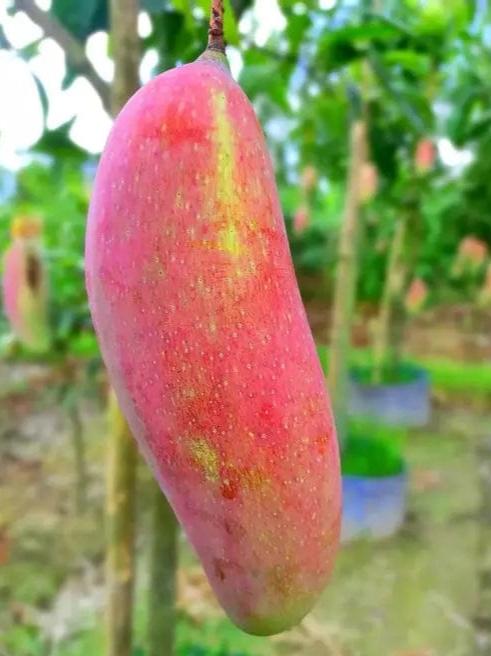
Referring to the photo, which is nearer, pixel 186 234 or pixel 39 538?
pixel 186 234

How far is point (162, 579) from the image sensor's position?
50cm

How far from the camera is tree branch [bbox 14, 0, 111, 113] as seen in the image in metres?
0.41

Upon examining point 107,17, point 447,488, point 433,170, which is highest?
point 107,17

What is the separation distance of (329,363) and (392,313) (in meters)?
0.66

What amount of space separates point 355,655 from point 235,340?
824 mm

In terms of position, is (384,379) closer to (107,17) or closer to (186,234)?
(107,17)

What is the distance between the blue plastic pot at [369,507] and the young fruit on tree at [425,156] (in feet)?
1.59

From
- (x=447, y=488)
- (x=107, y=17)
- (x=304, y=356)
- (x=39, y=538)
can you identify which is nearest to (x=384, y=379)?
(x=447, y=488)

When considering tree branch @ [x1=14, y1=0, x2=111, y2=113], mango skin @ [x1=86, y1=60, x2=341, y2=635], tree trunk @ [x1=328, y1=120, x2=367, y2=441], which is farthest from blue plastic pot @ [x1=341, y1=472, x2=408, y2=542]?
mango skin @ [x1=86, y1=60, x2=341, y2=635]

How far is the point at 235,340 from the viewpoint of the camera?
0.23m

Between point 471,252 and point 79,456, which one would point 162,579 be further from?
point 471,252

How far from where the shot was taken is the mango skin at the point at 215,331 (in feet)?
0.77

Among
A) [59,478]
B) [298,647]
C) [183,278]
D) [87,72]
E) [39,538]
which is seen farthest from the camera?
[59,478]

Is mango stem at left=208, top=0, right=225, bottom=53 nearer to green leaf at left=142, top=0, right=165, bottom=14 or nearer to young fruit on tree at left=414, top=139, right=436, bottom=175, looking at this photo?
green leaf at left=142, top=0, right=165, bottom=14
